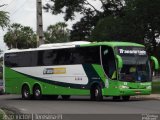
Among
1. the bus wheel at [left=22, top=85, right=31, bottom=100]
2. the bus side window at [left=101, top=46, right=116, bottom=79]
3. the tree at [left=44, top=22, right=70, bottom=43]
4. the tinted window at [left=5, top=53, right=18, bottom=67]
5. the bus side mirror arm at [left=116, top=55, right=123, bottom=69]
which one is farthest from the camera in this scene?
the tree at [left=44, top=22, right=70, bottom=43]

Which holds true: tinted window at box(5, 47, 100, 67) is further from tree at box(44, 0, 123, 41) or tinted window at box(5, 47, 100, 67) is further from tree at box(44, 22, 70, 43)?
tree at box(44, 22, 70, 43)

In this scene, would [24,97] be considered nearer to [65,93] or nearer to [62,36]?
[65,93]

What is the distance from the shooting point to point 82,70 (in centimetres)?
3172

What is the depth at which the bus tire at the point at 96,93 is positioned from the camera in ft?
100

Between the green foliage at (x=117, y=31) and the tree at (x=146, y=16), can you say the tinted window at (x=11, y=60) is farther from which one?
the tree at (x=146, y=16)

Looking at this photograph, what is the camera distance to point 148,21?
4091 centimetres

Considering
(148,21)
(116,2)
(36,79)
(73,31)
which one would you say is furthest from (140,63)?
(73,31)

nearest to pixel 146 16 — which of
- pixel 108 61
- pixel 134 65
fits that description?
pixel 134 65

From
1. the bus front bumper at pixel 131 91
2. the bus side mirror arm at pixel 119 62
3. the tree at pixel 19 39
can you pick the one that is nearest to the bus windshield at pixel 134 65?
the bus front bumper at pixel 131 91

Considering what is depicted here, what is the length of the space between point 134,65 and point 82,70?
10.8 ft

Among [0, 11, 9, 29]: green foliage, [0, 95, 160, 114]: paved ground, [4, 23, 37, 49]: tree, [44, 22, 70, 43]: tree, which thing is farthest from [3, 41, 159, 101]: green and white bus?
[44, 22, 70, 43]: tree

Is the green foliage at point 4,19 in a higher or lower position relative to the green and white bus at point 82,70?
higher

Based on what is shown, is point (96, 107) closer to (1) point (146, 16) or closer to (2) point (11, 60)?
(2) point (11, 60)

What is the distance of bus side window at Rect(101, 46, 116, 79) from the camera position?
29.7 m
